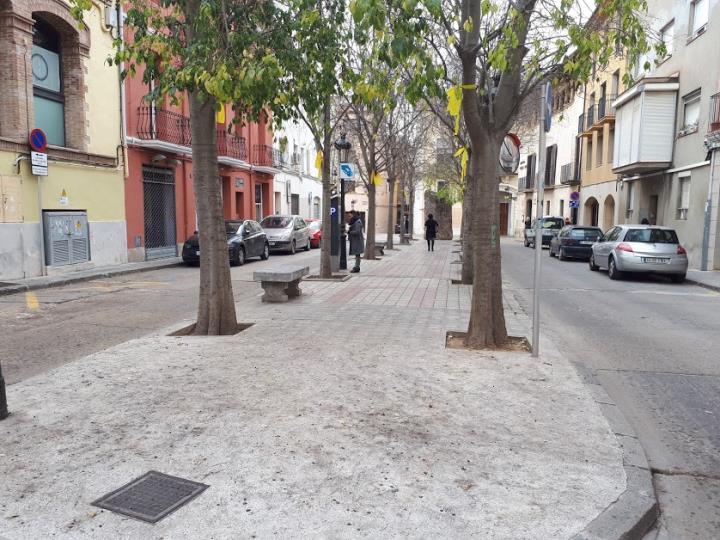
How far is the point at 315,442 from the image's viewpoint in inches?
148

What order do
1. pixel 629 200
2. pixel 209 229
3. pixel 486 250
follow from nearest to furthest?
pixel 486 250 → pixel 209 229 → pixel 629 200

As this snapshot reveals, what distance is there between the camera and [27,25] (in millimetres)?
13562

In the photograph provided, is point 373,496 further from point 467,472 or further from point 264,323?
point 264,323

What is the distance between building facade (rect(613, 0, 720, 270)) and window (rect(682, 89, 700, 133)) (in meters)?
0.03

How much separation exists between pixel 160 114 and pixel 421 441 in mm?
17879

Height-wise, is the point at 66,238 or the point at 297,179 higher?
the point at 297,179

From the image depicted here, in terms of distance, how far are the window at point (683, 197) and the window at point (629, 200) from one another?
4666mm

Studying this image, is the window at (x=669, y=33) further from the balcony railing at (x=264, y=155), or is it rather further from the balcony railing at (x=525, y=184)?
the balcony railing at (x=525, y=184)

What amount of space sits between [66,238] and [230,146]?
10.3m

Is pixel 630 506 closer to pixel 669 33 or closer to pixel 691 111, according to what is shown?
pixel 691 111

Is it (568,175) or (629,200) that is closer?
(629,200)

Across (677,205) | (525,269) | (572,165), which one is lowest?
(525,269)

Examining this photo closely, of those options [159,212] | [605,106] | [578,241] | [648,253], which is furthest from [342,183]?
[605,106]

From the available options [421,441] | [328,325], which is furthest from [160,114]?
[421,441]
